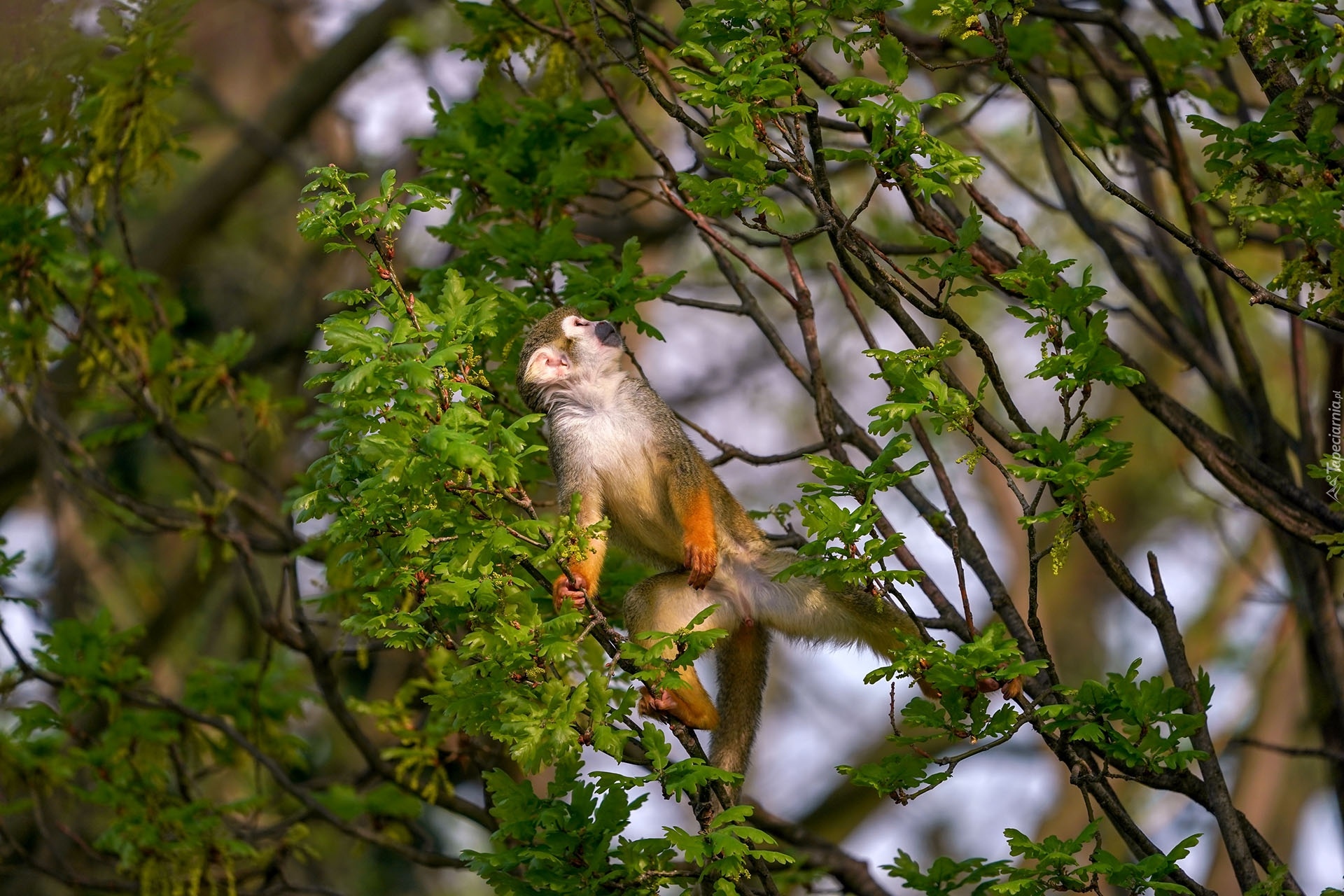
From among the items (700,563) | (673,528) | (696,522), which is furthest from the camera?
(673,528)

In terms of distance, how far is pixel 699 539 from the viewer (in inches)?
158

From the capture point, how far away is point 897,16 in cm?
576

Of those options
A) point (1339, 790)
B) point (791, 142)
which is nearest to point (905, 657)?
point (791, 142)

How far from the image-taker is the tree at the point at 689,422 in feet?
10.0

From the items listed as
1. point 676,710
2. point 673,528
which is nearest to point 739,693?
point 676,710

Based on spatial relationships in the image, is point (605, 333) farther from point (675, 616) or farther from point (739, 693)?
point (739, 693)

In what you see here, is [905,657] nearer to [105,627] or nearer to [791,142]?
[791,142]

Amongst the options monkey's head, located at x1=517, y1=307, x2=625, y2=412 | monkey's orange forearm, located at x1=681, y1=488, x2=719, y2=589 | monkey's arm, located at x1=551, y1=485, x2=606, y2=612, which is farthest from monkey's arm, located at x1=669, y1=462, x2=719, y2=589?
monkey's head, located at x1=517, y1=307, x2=625, y2=412

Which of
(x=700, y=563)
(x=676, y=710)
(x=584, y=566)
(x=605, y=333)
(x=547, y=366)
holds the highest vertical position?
(x=605, y=333)

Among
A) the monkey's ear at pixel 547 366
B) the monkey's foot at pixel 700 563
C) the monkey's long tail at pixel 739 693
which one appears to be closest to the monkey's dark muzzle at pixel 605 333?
the monkey's ear at pixel 547 366

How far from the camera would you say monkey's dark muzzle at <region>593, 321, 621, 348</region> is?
4340mm

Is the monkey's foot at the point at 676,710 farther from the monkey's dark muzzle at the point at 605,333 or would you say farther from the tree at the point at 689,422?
the monkey's dark muzzle at the point at 605,333

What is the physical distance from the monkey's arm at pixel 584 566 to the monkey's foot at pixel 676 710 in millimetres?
389

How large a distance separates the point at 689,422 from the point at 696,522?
0.51 metres
